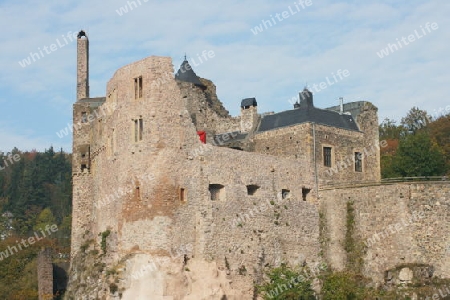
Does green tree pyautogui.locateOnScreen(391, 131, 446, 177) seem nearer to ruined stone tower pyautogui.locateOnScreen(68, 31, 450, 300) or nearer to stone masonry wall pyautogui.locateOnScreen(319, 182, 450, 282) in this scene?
ruined stone tower pyautogui.locateOnScreen(68, 31, 450, 300)

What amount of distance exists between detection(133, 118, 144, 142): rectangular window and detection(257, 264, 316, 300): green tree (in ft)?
32.3

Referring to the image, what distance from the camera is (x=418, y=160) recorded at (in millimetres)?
60656

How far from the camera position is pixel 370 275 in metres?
44.5

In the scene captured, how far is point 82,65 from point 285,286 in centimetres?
2055

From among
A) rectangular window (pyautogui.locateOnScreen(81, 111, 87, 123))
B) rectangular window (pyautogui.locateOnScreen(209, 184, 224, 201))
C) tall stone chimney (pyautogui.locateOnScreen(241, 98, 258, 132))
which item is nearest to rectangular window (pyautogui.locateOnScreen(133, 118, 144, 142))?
rectangular window (pyautogui.locateOnScreen(209, 184, 224, 201))

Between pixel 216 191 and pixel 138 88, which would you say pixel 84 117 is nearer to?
pixel 138 88

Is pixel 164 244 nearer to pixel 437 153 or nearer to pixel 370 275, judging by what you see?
pixel 370 275

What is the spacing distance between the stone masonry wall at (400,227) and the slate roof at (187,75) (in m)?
13.9

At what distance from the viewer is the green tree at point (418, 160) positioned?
198 feet

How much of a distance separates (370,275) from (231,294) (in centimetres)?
858

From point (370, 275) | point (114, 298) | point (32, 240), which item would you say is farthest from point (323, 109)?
point (32, 240)

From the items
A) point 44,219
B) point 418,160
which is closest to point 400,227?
point 418,160

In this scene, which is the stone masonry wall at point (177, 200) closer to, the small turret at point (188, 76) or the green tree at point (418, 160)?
the small turret at point (188, 76)

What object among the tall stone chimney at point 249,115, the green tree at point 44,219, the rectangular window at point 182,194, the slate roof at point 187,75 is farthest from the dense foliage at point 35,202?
the rectangular window at point 182,194
